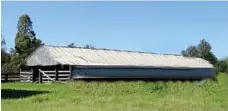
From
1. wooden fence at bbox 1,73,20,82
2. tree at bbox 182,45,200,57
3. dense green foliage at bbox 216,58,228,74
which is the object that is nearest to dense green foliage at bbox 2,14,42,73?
wooden fence at bbox 1,73,20,82

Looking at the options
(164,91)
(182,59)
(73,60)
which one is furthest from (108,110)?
(182,59)

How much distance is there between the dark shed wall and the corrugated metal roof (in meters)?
0.51

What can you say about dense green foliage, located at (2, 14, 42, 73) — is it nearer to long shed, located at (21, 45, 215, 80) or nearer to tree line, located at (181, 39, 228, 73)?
long shed, located at (21, 45, 215, 80)

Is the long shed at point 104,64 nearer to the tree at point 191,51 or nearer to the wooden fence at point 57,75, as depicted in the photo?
the wooden fence at point 57,75

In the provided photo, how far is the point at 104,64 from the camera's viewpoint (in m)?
40.8

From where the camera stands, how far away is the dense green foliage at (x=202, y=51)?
8125 cm

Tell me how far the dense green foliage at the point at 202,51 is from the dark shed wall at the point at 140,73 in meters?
27.0

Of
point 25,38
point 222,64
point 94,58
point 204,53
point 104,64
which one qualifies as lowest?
point 104,64

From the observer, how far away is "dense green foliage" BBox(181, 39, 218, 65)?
3199 inches

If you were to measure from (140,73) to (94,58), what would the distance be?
4.47m

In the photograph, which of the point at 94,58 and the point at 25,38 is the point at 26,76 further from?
the point at 25,38

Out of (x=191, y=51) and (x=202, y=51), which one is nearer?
(x=202, y=51)

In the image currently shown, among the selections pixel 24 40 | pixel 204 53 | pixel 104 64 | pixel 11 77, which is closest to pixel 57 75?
pixel 104 64

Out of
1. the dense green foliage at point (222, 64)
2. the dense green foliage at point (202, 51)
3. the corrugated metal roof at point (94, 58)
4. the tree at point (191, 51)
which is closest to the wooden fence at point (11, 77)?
the corrugated metal roof at point (94, 58)
